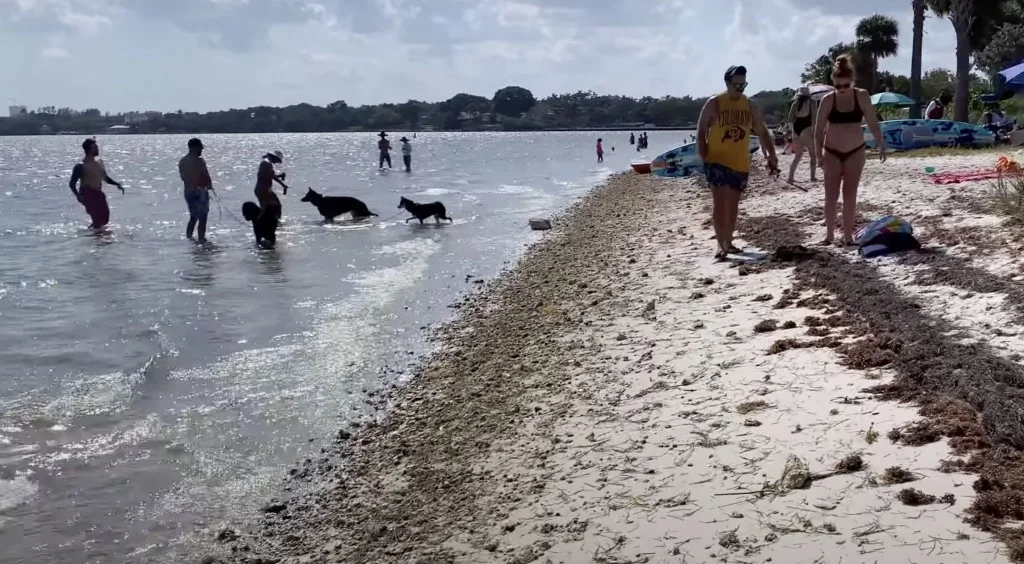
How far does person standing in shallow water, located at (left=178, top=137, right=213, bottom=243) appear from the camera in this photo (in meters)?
14.9

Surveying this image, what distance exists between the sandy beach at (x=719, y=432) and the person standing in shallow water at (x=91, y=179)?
1025 centimetres

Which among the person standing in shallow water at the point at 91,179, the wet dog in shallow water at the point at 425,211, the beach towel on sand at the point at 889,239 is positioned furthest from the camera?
the wet dog in shallow water at the point at 425,211

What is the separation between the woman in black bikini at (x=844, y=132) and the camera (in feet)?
25.6

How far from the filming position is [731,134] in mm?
8227

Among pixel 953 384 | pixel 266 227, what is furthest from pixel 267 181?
pixel 953 384

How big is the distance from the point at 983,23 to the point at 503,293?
30035 millimetres

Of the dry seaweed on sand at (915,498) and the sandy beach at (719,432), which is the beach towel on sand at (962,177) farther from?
the dry seaweed on sand at (915,498)

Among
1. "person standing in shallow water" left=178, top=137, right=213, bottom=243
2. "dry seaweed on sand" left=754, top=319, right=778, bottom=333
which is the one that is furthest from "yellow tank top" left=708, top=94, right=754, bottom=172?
"person standing in shallow water" left=178, top=137, right=213, bottom=243

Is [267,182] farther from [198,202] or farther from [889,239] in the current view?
[889,239]

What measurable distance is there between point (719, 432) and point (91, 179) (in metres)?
15.2

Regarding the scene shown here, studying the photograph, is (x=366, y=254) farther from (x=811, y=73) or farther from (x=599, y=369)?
(x=811, y=73)

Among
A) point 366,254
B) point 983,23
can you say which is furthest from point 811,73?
point 366,254

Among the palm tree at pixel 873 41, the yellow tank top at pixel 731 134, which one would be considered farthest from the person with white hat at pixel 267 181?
the palm tree at pixel 873 41

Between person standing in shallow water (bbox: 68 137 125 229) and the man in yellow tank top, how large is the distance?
443 inches
